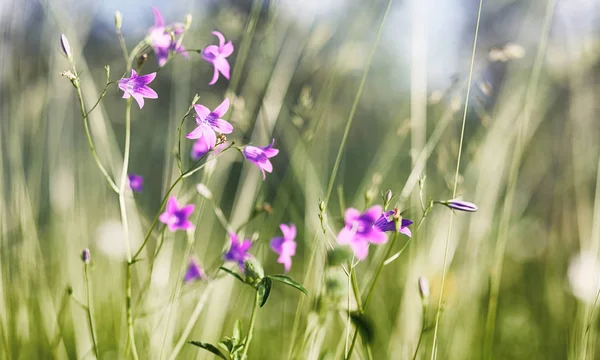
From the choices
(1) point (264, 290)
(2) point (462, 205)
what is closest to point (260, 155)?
(1) point (264, 290)

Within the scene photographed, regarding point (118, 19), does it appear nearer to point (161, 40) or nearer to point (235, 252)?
point (161, 40)

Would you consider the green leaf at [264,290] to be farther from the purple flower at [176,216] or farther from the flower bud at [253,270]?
the purple flower at [176,216]

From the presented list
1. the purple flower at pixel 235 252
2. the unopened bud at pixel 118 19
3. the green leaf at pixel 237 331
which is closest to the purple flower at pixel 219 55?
the unopened bud at pixel 118 19

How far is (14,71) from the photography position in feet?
5.60

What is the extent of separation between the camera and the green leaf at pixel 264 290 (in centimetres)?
75

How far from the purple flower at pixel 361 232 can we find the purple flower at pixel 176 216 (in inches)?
11.9

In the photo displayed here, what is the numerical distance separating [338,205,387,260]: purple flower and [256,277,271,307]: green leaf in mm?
119

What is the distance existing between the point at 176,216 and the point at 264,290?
0.28 metres

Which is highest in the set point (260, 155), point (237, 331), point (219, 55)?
point (219, 55)

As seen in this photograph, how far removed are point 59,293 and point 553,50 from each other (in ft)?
5.82

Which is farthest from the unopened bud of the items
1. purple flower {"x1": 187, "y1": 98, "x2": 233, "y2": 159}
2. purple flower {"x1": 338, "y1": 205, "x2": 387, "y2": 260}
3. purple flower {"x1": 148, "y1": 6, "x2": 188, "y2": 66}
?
purple flower {"x1": 338, "y1": 205, "x2": 387, "y2": 260}

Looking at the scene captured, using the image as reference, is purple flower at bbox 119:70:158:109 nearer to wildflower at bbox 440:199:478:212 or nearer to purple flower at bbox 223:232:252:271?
purple flower at bbox 223:232:252:271

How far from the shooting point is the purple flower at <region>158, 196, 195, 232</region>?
937mm

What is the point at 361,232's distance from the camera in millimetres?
783
